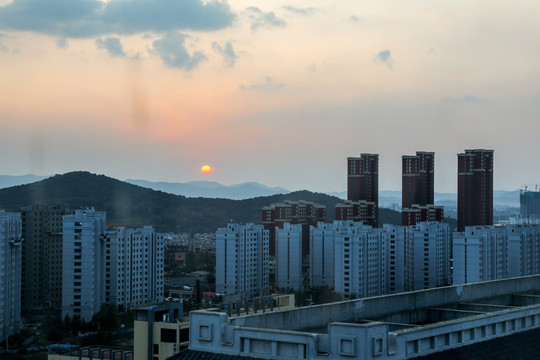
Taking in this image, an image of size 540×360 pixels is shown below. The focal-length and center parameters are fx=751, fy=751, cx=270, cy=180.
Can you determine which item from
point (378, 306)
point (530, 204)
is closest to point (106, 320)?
point (378, 306)

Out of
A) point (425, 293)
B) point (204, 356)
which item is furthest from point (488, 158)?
point (204, 356)

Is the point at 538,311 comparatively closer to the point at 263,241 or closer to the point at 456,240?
the point at 456,240

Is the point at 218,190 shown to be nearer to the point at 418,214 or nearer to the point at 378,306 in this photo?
the point at 418,214

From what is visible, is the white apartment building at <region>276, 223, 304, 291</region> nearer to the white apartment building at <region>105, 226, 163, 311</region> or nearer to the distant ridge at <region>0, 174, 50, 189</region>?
the white apartment building at <region>105, 226, 163, 311</region>

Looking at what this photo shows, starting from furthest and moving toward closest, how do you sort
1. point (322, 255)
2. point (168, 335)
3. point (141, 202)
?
point (141, 202) < point (322, 255) < point (168, 335)

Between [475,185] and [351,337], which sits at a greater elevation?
[475,185]

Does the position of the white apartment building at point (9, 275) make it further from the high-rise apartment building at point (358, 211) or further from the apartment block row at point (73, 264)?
the high-rise apartment building at point (358, 211)

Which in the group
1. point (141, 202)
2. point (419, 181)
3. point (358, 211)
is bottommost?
point (358, 211)
